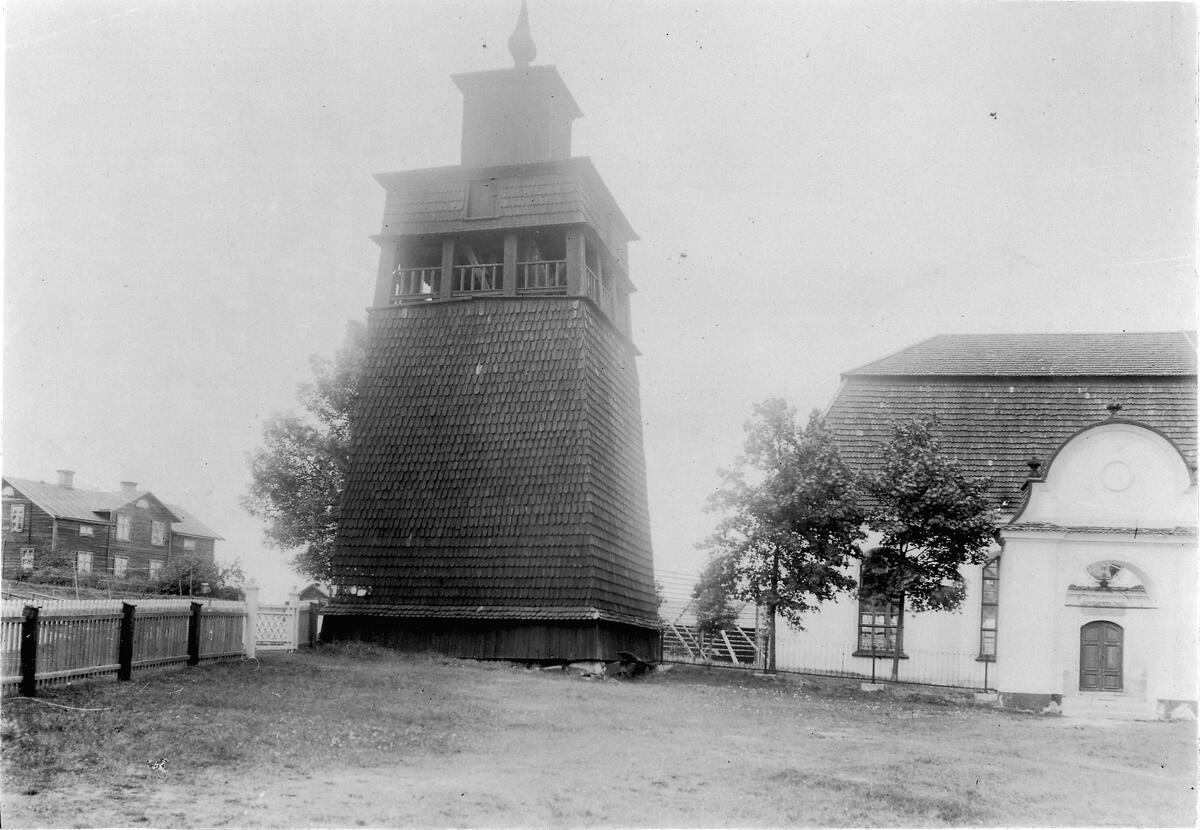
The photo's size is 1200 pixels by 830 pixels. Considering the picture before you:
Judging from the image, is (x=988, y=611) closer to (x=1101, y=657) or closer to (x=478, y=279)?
(x=1101, y=657)

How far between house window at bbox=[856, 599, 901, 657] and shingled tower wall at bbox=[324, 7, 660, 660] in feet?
17.3

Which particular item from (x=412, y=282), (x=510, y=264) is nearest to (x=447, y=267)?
(x=412, y=282)

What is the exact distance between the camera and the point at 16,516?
3600cm

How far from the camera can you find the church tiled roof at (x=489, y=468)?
76.2ft

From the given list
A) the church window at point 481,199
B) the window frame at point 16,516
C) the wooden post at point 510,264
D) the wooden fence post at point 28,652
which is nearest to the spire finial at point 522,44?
the church window at point 481,199

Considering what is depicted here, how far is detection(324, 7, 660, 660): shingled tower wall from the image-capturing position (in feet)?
76.1

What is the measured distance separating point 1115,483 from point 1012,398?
26.5 feet

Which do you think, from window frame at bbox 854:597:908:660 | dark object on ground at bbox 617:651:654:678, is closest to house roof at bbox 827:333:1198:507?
window frame at bbox 854:597:908:660

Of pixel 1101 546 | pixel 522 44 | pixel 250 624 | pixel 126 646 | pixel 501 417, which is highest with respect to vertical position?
pixel 522 44

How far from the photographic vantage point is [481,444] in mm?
24281

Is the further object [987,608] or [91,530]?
[91,530]

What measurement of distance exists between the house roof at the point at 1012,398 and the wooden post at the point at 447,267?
977cm

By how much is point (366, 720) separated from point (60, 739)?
3.68 m

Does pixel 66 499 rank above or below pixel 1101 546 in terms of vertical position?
below
